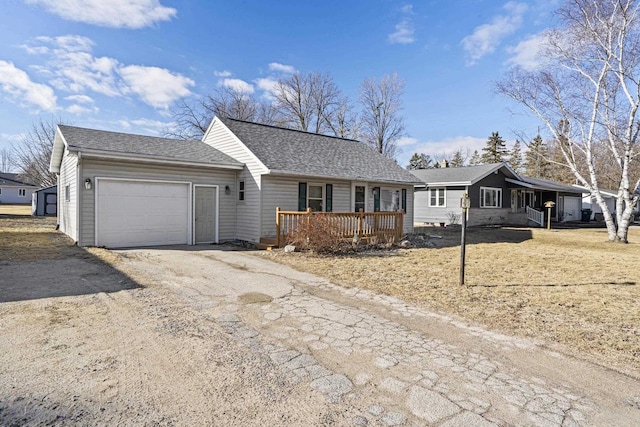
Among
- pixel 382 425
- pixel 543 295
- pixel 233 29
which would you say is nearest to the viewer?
pixel 382 425

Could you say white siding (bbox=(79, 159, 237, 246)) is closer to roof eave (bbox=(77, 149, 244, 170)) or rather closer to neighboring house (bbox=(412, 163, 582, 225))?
roof eave (bbox=(77, 149, 244, 170))

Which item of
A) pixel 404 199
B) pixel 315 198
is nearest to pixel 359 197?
pixel 315 198

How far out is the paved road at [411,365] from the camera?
8.30ft

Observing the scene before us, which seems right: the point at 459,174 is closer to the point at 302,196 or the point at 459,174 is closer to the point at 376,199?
the point at 376,199

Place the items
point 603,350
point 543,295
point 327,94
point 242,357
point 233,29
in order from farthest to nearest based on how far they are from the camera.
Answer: point 327,94 → point 233,29 → point 543,295 → point 603,350 → point 242,357

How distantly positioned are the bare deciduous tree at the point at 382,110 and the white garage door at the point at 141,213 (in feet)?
82.8

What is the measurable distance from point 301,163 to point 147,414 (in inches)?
434

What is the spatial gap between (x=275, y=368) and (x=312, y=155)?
38.6 ft

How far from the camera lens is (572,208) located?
31.4 m

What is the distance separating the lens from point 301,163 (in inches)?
509

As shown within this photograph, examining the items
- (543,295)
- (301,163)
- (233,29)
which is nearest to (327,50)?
(233,29)

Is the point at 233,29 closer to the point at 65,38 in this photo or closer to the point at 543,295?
the point at 65,38

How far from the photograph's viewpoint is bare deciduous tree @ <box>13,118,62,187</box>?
33531 millimetres

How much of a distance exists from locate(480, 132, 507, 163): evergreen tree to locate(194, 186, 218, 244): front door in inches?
1941
